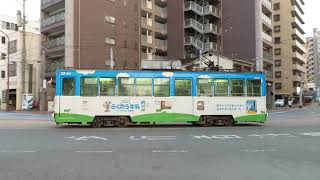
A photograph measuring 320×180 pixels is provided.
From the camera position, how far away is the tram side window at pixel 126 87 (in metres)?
21.8

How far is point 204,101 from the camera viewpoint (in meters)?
22.4

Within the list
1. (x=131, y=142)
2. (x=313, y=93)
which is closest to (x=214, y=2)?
(x=131, y=142)

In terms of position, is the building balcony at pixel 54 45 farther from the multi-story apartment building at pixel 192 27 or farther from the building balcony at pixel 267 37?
the building balcony at pixel 267 37

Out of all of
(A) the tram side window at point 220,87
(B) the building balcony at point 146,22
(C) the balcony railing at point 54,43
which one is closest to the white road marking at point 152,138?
(A) the tram side window at point 220,87

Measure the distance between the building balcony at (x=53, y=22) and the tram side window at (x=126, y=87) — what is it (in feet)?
107

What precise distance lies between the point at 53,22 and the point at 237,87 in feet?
121

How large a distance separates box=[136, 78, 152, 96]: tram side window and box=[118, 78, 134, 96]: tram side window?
12.8 inches

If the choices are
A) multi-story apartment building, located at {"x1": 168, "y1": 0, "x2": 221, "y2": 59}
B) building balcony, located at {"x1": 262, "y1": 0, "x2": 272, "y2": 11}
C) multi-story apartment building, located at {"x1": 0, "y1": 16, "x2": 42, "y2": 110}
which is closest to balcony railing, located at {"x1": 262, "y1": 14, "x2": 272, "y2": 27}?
building balcony, located at {"x1": 262, "y1": 0, "x2": 272, "y2": 11}

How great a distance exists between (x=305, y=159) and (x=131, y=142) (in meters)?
6.07

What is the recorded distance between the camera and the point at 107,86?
21.8 meters

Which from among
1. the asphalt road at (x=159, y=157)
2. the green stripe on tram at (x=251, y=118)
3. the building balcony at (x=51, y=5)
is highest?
the building balcony at (x=51, y=5)

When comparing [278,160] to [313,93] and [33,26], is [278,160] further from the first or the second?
[313,93]

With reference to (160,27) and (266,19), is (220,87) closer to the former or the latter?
(160,27)

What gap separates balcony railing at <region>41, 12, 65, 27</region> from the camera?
52.2m
